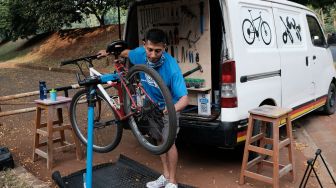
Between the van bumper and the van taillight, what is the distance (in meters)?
0.22

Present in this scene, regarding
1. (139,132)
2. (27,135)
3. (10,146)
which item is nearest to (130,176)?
(139,132)

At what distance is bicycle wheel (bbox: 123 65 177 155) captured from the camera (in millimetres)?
3416

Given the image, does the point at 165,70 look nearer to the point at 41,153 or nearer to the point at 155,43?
the point at 155,43

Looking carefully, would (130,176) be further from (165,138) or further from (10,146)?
(10,146)

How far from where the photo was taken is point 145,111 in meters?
3.50

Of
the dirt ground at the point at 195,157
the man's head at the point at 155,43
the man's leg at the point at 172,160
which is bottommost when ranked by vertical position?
the dirt ground at the point at 195,157

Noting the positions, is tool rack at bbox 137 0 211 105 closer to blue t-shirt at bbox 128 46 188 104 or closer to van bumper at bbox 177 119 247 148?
van bumper at bbox 177 119 247 148

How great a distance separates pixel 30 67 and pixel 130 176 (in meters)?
16.9

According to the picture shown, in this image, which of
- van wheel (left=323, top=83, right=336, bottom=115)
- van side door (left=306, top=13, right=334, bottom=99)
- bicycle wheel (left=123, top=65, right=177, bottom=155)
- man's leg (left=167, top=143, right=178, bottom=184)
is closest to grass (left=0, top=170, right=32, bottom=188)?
bicycle wheel (left=123, top=65, right=177, bottom=155)

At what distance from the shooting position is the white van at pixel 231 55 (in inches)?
161

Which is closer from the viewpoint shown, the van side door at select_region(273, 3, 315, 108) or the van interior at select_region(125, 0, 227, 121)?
the van interior at select_region(125, 0, 227, 121)

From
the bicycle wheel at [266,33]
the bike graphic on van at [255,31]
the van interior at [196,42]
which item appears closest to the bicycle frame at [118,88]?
the van interior at [196,42]

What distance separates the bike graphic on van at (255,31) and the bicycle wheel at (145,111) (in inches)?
56.1

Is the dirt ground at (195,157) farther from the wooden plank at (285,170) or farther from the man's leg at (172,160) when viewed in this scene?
the man's leg at (172,160)
